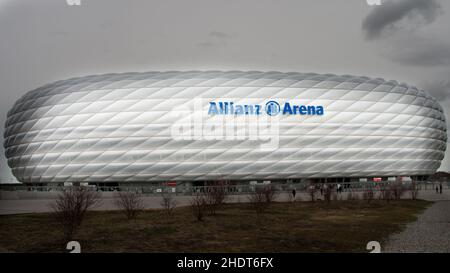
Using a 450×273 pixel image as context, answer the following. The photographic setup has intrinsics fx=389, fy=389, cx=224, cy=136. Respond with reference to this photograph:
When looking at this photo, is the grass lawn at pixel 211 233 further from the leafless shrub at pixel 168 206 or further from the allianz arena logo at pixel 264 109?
the allianz arena logo at pixel 264 109

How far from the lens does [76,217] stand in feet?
46.3

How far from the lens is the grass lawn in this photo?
11.1 metres

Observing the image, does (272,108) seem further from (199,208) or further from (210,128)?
(199,208)

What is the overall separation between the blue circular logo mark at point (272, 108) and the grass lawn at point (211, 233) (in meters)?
31.3

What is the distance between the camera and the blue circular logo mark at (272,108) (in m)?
49.8

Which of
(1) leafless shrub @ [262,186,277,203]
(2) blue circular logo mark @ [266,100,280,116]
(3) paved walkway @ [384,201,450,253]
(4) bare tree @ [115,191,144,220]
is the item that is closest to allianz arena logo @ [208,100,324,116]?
(2) blue circular logo mark @ [266,100,280,116]

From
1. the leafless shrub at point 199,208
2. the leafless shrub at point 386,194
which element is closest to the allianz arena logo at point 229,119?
the leafless shrub at point 386,194

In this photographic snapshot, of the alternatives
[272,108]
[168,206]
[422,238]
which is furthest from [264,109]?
[422,238]

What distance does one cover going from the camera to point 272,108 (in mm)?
50062

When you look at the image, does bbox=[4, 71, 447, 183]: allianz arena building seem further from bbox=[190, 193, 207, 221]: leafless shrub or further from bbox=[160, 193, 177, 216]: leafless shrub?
bbox=[190, 193, 207, 221]: leafless shrub

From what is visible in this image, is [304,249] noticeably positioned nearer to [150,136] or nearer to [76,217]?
[76,217]

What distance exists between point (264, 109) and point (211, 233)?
36.8 m

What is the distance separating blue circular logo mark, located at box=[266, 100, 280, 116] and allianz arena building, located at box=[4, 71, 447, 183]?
0.42ft

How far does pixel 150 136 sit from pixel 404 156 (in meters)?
36.3
